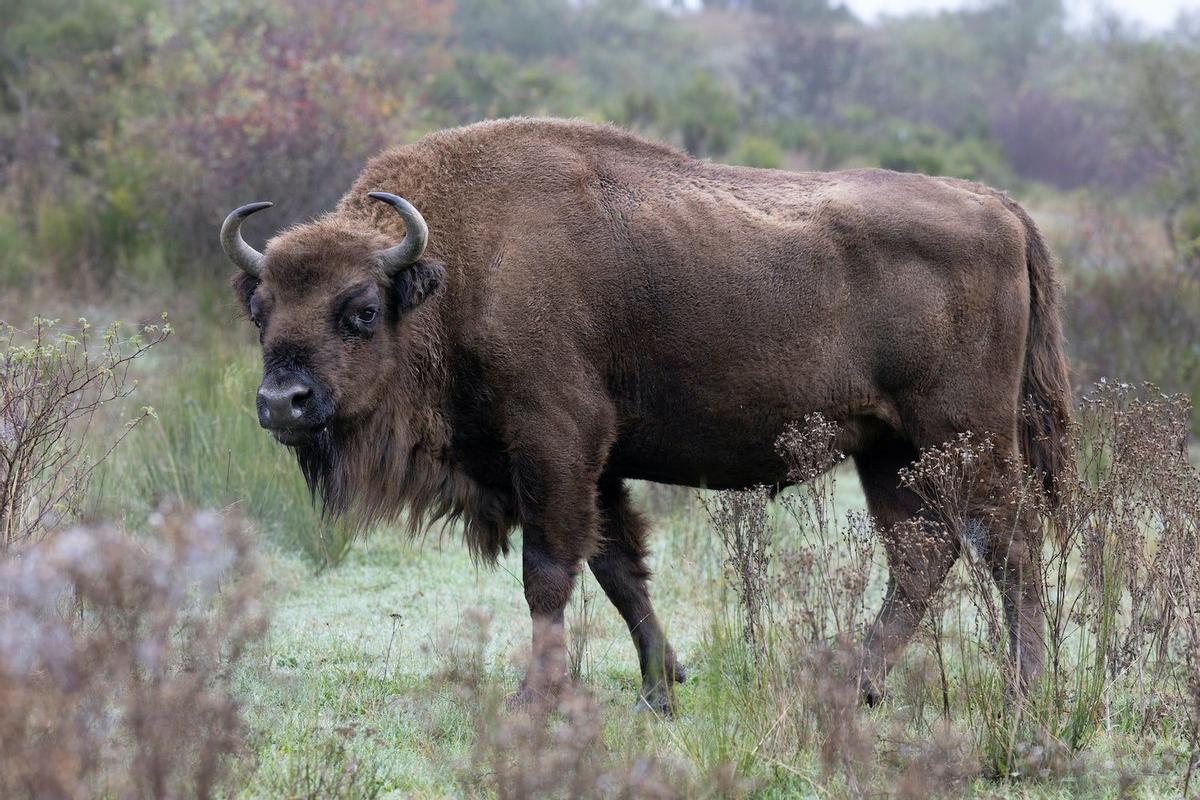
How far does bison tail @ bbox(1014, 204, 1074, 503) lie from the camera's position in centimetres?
656

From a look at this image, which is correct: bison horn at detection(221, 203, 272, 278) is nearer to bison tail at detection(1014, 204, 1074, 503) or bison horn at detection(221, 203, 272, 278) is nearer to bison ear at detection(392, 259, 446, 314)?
bison ear at detection(392, 259, 446, 314)

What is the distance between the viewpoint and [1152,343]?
13.8 metres

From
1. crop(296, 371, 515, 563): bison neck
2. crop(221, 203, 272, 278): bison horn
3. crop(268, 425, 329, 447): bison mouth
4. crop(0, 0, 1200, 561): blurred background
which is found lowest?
crop(0, 0, 1200, 561): blurred background

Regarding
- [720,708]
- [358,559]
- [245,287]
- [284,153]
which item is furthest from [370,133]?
[720,708]

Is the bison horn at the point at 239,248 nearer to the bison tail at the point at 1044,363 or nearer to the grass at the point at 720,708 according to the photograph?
the grass at the point at 720,708

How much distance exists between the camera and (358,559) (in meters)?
8.91

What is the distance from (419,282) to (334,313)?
0.39m

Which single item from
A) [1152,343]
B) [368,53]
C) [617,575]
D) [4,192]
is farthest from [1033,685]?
[368,53]

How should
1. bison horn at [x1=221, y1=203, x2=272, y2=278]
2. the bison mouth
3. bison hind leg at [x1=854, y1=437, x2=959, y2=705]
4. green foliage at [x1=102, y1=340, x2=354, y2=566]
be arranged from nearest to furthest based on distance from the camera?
the bison mouth, bison horn at [x1=221, y1=203, x2=272, y2=278], bison hind leg at [x1=854, y1=437, x2=959, y2=705], green foliage at [x1=102, y1=340, x2=354, y2=566]

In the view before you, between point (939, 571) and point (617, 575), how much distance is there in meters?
1.57

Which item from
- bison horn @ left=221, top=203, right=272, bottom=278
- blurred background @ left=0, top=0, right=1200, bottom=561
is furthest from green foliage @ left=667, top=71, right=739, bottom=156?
bison horn @ left=221, top=203, right=272, bottom=278

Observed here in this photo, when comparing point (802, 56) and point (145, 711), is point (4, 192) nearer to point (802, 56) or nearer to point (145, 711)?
point (145, 711)

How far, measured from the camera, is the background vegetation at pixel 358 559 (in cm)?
391

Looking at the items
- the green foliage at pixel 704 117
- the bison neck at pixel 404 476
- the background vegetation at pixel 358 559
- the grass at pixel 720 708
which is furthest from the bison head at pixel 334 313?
the green foliage at pixel 704 117
